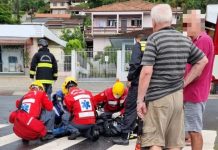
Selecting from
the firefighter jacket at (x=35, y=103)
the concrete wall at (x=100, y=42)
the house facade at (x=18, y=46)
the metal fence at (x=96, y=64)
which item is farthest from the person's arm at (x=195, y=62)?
the concrete wall at (x=100, y=42)

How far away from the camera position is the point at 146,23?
55781mm

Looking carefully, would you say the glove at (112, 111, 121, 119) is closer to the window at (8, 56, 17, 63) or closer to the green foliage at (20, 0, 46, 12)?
the window at (8, 56, 17, 63)

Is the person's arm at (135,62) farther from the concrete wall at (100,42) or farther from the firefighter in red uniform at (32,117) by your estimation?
the concrete wall at (100,42)

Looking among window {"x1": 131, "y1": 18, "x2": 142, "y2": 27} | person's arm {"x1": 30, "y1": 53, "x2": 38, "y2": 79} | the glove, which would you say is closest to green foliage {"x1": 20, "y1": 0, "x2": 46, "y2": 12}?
window {"x1": 131, "y1": 18, "x2": 142, "y2": 27}

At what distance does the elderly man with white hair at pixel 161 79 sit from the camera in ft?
15.5

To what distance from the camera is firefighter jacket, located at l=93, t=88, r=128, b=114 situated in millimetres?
8188

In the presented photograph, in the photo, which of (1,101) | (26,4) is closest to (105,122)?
(1,101)

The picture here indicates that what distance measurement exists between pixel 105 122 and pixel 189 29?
2.86m

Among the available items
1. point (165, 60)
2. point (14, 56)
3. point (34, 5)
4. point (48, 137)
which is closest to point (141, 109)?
point (165, 60)

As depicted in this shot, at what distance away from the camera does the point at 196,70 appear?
5.40 m

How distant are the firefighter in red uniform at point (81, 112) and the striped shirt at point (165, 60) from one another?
324 cm

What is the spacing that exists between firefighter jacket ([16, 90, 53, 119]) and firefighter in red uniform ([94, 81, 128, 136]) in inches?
35.5

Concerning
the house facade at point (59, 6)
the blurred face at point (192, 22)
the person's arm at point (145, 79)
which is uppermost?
the house facade at point (59, 6)

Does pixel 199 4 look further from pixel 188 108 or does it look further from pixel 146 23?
pixel 188 108
